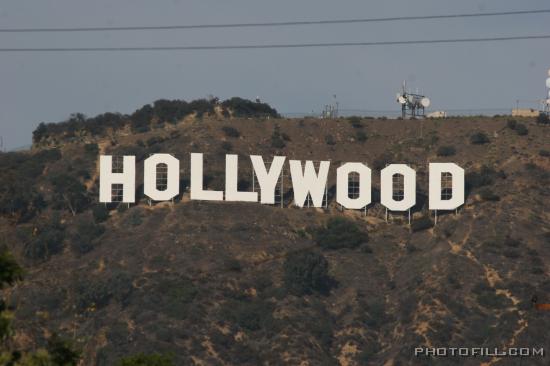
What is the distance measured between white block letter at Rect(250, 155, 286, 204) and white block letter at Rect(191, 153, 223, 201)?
3824 millimetres

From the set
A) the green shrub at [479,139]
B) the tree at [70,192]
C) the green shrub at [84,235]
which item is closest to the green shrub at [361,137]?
the green shrub at [479,139]

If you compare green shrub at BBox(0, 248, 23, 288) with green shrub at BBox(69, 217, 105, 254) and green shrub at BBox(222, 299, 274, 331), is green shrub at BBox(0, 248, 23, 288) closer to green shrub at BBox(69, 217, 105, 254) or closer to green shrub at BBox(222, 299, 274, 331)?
green shrub at BBox(222, 299, 274, 331)

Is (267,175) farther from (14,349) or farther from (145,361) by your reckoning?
(14,349)

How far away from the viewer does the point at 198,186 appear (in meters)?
122

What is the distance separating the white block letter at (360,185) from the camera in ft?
409

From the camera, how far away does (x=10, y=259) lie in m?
39.9

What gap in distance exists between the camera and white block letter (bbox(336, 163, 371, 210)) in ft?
409

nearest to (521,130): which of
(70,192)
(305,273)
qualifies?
(305,273)

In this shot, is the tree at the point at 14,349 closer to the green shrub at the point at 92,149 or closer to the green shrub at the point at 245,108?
the green shrub at the point at 92,149

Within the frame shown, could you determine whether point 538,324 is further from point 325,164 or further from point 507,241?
point 325,164

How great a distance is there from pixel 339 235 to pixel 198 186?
573 inches

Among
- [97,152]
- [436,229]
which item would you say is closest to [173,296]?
[436,229]

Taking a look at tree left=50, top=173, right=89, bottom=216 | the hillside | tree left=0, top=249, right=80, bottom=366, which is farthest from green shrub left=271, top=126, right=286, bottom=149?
tree left=0, top=249, right=80, bottom=366

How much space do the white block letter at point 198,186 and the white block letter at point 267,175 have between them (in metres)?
3.82
